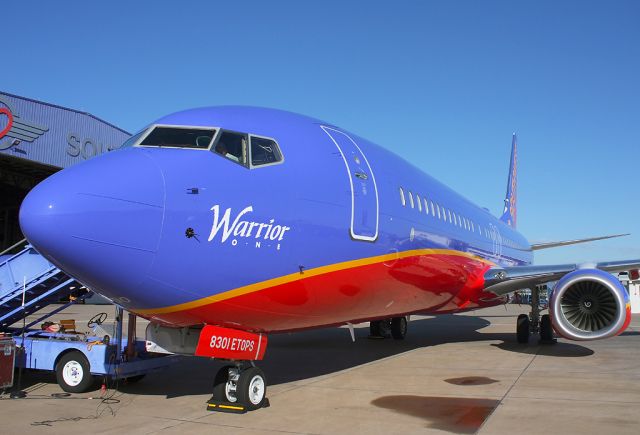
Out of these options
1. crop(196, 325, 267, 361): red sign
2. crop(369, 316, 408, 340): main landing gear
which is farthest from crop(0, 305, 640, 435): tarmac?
crop(369, 316, 408, 340): main landing gear

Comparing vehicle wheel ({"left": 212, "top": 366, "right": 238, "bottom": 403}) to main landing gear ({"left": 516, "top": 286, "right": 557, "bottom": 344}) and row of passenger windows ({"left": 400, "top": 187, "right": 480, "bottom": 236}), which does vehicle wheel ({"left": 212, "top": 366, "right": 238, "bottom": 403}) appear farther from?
main landing gear ({"left": 516, "top": 286, "right": 557, "bottom": 344})

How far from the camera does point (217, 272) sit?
5.82m

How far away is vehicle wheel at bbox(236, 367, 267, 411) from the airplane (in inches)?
0.8

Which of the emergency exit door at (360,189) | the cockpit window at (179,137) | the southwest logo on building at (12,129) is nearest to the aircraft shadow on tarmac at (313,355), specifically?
the emergency exit door at (360,189)

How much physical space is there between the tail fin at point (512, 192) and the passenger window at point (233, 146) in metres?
24.0

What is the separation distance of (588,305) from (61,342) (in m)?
9.18

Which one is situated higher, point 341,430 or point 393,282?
point 393,282

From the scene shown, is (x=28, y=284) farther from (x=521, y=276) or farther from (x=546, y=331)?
(x=546, y=331)

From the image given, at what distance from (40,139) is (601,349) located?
2852cm

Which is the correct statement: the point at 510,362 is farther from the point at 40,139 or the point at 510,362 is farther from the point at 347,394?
the point at 40,139

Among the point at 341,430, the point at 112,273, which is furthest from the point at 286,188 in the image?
the point at 341,430

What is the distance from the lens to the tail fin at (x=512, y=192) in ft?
94.7

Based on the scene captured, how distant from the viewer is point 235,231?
587cm

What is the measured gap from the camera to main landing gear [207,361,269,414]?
6.84 m
